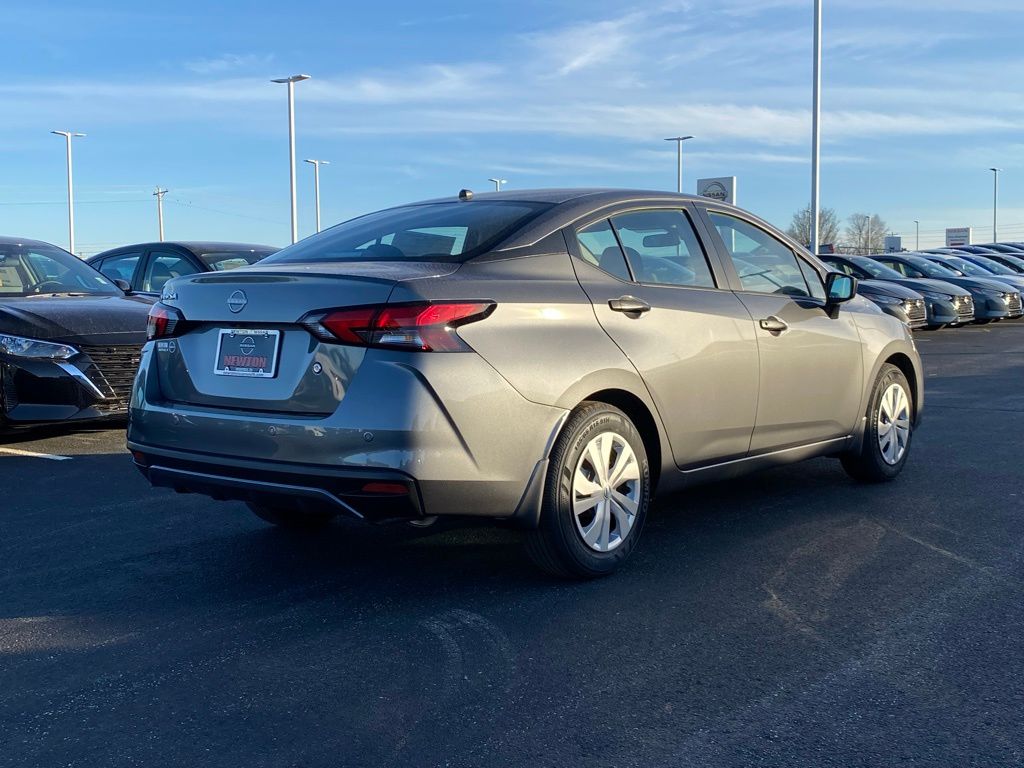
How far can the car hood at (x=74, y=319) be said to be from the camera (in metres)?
7.72

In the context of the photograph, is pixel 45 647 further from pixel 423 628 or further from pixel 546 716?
pixel 546 716

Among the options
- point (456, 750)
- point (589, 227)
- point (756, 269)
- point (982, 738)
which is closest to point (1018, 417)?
point (756, 269)

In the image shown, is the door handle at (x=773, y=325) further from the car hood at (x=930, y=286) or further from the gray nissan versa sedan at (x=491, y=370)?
the car hood at (x=930, y=286)

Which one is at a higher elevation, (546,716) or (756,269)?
(756,269)

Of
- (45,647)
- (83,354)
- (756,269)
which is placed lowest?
(45,647)

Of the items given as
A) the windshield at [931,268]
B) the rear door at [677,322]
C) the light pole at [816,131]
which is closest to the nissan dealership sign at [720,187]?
the light pole at [816,131]

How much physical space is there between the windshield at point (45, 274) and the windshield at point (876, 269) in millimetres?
15597

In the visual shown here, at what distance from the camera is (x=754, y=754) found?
2895mm

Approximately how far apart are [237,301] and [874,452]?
149 inches

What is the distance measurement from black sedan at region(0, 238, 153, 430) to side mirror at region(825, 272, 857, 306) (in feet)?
Answer: 15.8

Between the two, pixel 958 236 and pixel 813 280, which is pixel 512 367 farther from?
pixel 958 236

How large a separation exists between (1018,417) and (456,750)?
7597mm

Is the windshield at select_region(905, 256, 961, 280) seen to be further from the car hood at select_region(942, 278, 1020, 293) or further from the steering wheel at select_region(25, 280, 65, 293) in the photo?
the steering wheel at select_region(25, 280, 65, 293)

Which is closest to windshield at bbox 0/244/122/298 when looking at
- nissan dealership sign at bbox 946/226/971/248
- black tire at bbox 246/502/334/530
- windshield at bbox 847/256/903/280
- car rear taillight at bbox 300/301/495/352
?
black tire at bbox 246/502/334/530
